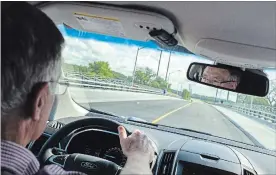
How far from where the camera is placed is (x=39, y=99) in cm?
157

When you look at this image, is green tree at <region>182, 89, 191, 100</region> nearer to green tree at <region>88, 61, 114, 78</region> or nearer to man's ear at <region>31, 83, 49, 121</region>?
green tree at <region>88, 61, 114, 78</region>

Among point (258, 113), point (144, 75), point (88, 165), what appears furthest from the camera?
point (258, 113)

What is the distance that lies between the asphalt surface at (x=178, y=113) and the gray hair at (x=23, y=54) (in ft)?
12.6

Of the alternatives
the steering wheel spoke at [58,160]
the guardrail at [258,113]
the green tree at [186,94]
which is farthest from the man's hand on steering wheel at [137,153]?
the guardrail at [258,113]

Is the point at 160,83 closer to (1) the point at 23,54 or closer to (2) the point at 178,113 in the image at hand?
(2) the point at 178,113

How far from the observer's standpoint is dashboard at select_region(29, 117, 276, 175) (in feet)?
11.8

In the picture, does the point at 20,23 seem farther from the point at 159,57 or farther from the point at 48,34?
the point at 159,57

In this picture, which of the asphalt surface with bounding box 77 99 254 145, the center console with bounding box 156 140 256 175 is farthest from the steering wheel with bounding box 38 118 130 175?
the asphalt surface with bounding box 77 99 254 145

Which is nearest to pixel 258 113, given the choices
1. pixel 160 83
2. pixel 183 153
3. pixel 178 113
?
pixel 178 113

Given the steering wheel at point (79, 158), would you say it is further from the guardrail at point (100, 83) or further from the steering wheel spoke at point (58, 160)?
the guardrail at point (100, 83)

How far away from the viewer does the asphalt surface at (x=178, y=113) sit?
5800 mm

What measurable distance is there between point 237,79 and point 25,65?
5.88ft

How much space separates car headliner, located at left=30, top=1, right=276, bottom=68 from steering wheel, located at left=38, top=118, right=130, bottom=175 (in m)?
1.13

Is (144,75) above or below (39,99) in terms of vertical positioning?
above
